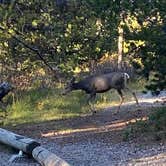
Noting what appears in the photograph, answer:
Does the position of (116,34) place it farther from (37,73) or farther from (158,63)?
(37,73)

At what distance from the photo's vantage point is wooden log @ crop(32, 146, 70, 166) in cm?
1042

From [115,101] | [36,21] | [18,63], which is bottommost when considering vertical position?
[115,101]

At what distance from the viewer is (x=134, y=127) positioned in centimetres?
1477

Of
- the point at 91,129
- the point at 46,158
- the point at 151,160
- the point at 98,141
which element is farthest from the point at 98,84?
the point at 151,160

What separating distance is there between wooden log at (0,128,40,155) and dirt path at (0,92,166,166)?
235 mm

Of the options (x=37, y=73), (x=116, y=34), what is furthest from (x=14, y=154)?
(x=37, y=73)

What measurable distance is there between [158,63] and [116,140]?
2075mm

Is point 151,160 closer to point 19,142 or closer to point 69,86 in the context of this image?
point 19,142

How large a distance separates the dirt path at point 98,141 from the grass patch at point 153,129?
0.67 feet

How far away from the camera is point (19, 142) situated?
13164mm

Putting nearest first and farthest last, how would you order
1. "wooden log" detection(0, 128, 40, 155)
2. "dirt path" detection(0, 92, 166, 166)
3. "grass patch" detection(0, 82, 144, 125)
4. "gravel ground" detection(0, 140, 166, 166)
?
"gravel ground" detection(0, 140, 166, 166) < "dirt path" detection(0, 92, 166, 166) < "wooden log" detection(0, 128, 40, 155) < "grass patch" detection(0, 82, 144, 125)

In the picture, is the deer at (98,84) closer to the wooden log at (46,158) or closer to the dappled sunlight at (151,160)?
the wooden log at (46,158)

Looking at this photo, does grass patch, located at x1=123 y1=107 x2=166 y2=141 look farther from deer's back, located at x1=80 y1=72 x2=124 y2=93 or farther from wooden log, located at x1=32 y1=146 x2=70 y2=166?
deer's back, located at x1=80 y1=72 x2=124 y2=93

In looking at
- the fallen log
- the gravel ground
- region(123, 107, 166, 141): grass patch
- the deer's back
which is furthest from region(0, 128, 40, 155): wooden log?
the deer's back
